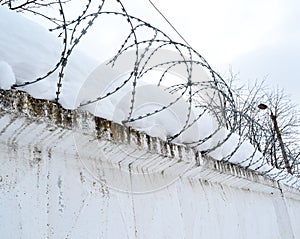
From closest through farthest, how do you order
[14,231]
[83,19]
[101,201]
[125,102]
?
[14,231] < [83,19] < [101,201] < [125,102]

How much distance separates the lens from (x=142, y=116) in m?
2.03

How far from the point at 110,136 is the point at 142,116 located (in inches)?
13.5

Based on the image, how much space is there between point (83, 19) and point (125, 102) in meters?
0.56

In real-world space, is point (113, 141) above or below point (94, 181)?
above

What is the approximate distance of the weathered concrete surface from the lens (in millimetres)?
1347

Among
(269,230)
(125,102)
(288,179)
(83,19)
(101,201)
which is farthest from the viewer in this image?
(288,179)

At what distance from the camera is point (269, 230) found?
12.9ft

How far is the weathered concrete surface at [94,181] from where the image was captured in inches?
53.0

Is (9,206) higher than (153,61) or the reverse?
the reverse

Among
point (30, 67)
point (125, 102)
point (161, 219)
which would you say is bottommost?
point (161, 219)

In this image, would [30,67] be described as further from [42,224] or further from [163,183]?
[163,183]

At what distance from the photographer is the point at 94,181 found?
1.73 m

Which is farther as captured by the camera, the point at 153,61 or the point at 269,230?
the point at 269,230

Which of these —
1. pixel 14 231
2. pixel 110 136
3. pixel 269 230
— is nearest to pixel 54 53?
pixel 110 136
